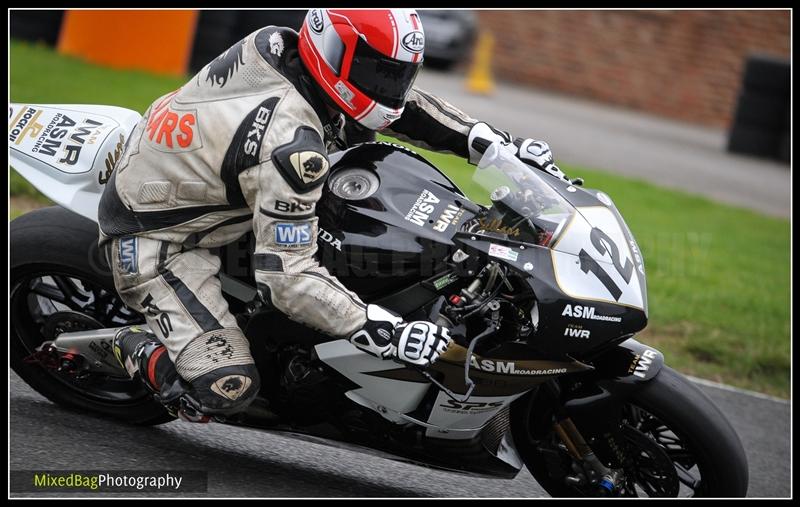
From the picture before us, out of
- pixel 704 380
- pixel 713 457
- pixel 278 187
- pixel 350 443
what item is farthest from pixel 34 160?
pixel 704 380

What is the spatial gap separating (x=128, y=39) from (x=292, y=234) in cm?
992

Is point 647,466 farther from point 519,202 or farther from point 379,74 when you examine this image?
point 379,74

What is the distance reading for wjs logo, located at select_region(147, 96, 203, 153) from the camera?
3.50 meters

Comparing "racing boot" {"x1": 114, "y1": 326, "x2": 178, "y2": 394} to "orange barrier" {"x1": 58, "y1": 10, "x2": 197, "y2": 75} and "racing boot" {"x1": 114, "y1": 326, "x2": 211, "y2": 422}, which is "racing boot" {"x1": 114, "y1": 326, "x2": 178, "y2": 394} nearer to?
"racing boot" {"x1": 114, "y1": 326, "x2": 211, "y2": 422}

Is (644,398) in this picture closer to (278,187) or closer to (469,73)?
(278,187)

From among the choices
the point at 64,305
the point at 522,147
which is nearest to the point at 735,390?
the point at 522,147

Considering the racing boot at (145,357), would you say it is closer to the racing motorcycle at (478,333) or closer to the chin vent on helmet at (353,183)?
the racing motorcycle at (478,333)

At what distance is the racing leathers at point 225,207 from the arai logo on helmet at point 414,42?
364 mm

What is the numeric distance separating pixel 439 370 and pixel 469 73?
50.5 ft

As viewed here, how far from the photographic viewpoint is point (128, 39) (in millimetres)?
12438

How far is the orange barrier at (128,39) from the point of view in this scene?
483 inches

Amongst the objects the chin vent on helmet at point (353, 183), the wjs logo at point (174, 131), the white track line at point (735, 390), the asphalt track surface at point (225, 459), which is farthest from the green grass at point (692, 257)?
the asphalt track surface at point (225, 459)

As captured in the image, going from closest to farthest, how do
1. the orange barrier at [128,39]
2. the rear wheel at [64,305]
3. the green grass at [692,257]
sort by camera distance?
1. the rear wheel at [64,305]
2. the green grass at [692,257]
3. the orange barrier at [128,39]

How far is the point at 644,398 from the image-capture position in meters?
3.54
